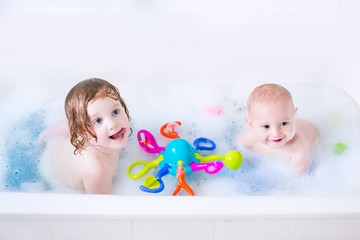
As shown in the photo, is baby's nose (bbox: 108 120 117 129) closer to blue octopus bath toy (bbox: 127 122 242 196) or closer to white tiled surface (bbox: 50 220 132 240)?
blue octopus bath toy (bbox: 127 122 242 196)

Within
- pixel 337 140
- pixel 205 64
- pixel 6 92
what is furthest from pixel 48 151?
pixel 337 140

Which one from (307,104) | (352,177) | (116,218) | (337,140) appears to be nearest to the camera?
(116,218)

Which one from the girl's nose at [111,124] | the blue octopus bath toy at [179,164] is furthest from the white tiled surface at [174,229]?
the girl's nose at [111,124]

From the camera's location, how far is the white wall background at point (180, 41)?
5.18 ft

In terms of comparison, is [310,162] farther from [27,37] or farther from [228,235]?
[27,37]

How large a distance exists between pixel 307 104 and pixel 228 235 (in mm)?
803

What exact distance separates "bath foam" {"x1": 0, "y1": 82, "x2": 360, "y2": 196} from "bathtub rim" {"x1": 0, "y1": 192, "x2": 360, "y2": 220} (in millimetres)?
358

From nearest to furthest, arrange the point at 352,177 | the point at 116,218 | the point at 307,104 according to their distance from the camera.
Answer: the point at 116,218 < the point at 352,177 < the point at 307,104

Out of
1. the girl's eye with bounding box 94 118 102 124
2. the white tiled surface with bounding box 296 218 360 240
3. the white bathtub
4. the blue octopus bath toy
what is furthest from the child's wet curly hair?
the white tiled surface with bounding box 296 218 360 240

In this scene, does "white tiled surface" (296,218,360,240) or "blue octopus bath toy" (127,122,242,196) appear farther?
"blue octopus bath toy" (127,122,242,196)

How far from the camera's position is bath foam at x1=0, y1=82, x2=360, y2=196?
53.7 inches

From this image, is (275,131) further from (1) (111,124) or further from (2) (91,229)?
(2) (91,229)

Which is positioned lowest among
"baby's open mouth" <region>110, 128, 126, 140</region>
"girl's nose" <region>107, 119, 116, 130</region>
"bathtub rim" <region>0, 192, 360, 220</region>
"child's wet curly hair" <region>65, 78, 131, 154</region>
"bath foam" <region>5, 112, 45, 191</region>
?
"bath foam" <region>5, 112, 45, 191</region>

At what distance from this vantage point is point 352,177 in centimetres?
138
